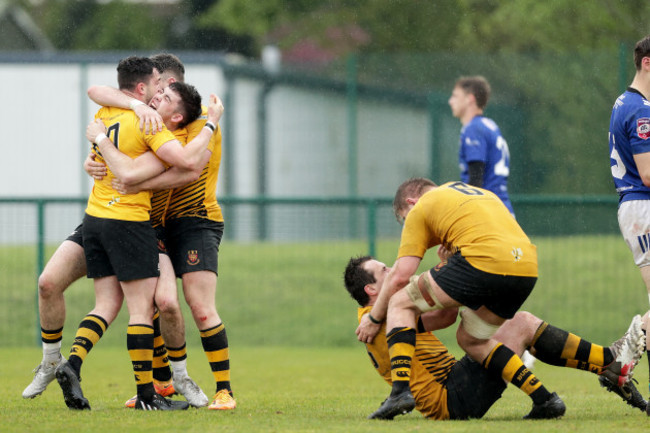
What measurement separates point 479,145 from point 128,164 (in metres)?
3.88

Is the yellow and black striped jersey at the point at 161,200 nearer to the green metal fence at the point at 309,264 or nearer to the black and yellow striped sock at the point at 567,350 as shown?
the black and yellow striped sock at the point at 567,350

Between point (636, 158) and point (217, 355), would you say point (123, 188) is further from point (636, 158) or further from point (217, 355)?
point (636, 158)

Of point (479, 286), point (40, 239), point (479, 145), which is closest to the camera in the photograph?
point (479, 286)

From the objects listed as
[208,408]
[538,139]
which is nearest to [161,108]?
[208,408]

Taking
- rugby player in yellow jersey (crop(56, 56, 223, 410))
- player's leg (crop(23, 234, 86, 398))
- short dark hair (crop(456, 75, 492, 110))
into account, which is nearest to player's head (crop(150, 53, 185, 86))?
rugby player in yellow jersey (crop(56, 56, 223, 410))

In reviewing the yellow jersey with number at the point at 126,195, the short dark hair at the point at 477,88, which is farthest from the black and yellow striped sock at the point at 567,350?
the short dark hair at the point at 477,88

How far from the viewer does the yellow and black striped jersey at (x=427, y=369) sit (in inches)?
233

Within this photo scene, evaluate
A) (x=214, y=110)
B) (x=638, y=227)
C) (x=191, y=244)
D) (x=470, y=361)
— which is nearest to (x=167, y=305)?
(x=191, y=244)

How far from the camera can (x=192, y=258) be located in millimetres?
6457

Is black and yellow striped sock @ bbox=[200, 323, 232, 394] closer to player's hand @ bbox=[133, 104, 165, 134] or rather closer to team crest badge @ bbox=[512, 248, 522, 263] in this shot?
player's hand @ bbox=[133, 104, 165, 134]

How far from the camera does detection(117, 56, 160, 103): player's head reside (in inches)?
258

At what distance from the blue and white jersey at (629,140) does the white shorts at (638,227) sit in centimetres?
5

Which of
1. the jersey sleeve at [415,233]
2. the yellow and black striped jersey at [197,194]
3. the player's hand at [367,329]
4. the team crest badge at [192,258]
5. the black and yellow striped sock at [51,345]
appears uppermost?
the yellow and black striped jersey at [197,194]

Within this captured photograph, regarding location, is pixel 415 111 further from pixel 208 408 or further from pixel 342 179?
pixel 208 408
